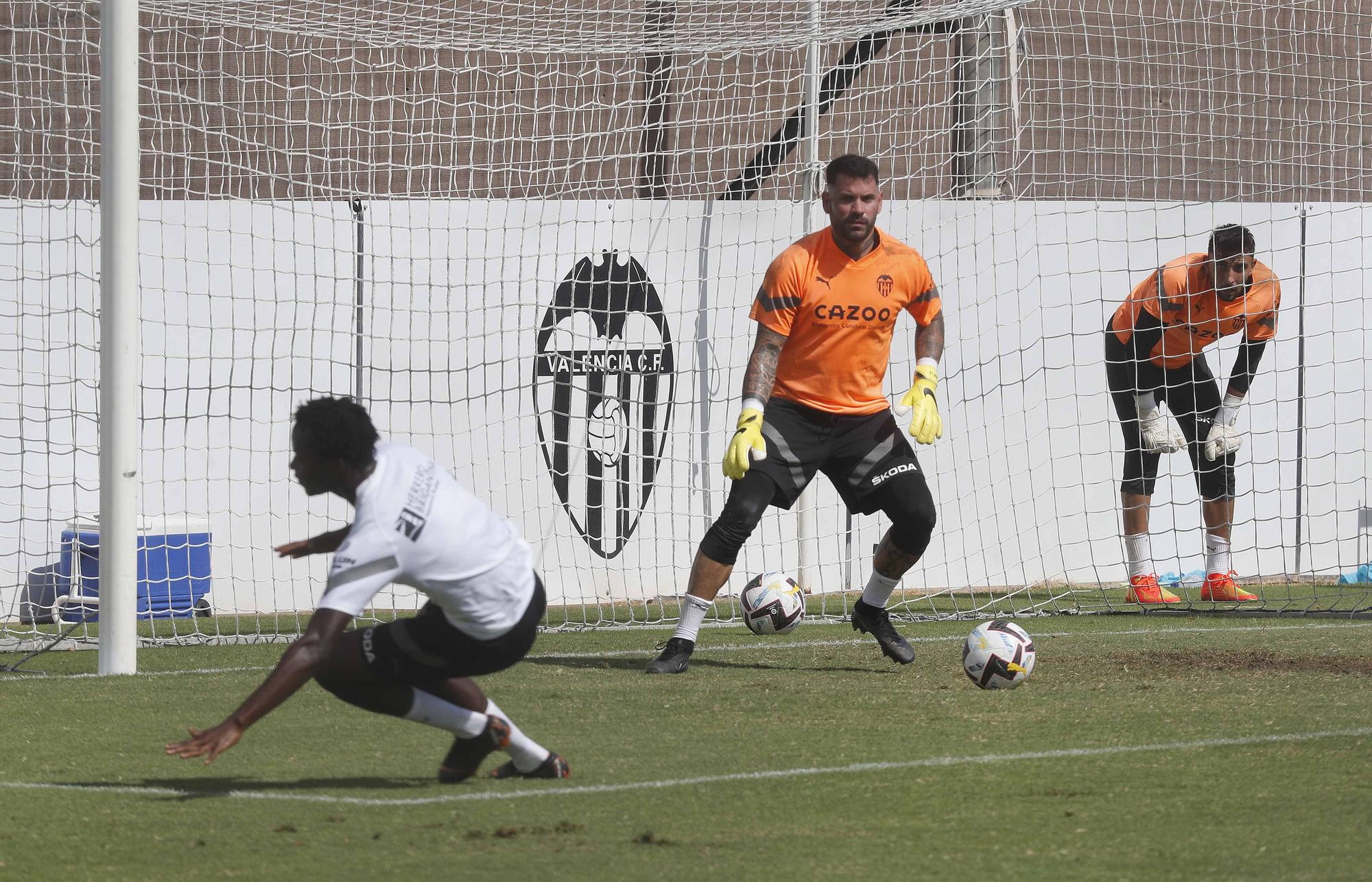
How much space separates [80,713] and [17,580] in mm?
4052

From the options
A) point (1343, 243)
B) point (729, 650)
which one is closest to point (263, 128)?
point (729, 650)

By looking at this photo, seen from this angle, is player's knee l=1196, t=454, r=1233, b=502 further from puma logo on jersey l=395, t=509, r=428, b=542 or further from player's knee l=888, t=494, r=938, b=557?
puma logo on jersey l=395, t=509, r=428, b=542

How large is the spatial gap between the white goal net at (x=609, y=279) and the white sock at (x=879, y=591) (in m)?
2.61

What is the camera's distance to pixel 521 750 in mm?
5141

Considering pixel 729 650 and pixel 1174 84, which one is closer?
pixel 729 650

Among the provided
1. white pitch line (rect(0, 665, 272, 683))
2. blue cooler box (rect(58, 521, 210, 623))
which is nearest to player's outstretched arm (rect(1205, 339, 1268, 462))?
white pitch line (rect(0, 665, 272, 683))

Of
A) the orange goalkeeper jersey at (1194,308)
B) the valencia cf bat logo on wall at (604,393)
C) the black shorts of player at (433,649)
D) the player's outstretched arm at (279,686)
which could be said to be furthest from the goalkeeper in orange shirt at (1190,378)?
the player's outstretched arm at (279,686)

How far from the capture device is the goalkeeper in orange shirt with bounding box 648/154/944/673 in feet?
25.2

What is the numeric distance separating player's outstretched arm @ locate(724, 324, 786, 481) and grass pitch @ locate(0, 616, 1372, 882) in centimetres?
97

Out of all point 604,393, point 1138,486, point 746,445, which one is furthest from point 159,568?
point 1138,486

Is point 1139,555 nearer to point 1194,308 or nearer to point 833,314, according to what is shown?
point 1194,308

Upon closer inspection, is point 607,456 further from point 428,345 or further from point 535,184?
point 535,184

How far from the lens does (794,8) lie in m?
12.0

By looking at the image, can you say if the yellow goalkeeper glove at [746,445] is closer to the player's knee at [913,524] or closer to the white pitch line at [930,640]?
the player's knee at [913,524]
